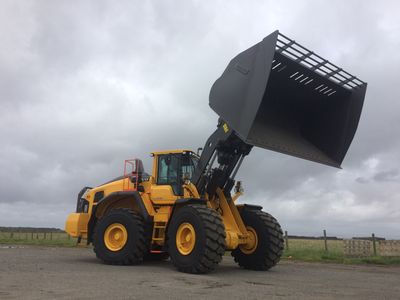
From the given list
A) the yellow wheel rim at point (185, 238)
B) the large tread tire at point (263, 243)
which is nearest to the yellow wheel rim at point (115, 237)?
the yellow wheel rim at point (185, 238)

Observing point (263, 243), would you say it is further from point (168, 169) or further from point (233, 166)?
point (168, 169)

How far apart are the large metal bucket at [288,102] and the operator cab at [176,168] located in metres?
2.01

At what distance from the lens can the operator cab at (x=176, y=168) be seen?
40.2ft

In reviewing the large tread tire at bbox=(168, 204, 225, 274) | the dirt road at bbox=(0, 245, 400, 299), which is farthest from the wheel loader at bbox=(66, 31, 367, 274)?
the dirt road at bbox=(0, 245, 400, 299)

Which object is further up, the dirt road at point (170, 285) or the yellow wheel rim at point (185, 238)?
the yellow wheel rim at point (185, 238)

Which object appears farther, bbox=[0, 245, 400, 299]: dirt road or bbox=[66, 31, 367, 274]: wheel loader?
bbox=[66, 31, 367, 274]: wheel loader

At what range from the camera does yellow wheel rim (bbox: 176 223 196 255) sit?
10.6 m

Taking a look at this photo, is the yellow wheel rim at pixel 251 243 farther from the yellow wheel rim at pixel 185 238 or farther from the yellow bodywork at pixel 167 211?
the yellow wheel rim at pixel 185 238

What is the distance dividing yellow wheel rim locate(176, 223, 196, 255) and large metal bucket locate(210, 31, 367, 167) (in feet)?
8.46

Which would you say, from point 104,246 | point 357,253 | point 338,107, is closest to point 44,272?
point 104,246

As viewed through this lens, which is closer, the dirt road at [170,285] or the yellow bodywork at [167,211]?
the dirt road at [170,285]

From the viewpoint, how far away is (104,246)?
41.4ft

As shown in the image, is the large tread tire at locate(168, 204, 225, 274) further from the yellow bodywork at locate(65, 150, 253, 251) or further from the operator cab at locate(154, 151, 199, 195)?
the operator cab at locate(154, 151, 199, 195)

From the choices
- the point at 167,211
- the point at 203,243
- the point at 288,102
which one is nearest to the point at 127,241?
the point at 167,211
